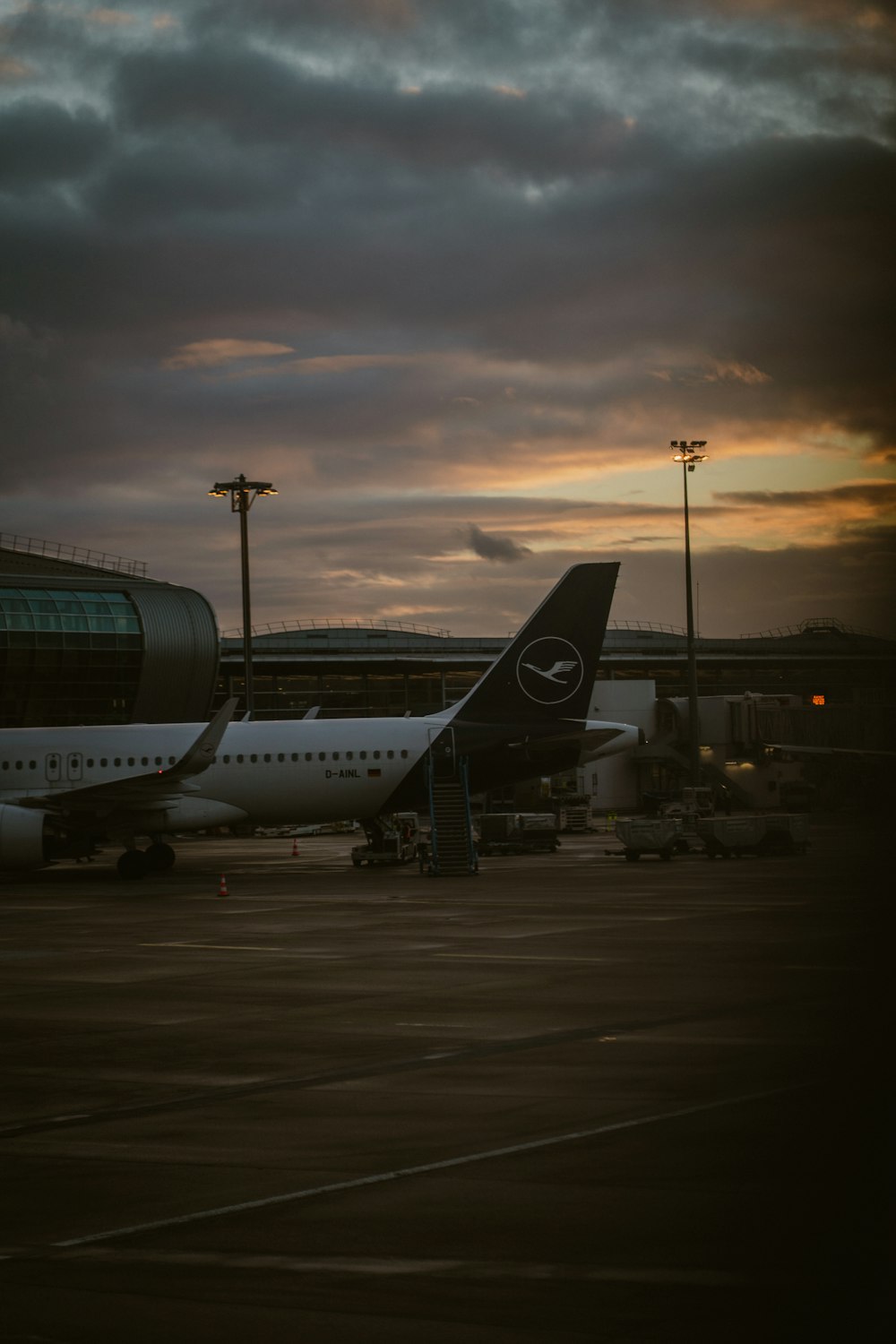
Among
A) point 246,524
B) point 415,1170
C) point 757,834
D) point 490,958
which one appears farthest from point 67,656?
point 415,1170

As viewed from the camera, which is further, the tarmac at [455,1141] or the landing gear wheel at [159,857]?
the landing gear wheel at [159,857]

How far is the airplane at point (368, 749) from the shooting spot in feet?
140

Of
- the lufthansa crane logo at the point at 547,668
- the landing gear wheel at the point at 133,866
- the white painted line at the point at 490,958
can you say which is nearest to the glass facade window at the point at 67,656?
the landing gear wheel at the point at 133,866

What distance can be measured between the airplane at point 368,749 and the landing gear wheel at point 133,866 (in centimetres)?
107

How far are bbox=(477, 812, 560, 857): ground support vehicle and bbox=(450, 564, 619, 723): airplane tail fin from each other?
20.1 ft

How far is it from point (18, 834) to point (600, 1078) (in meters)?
29.3

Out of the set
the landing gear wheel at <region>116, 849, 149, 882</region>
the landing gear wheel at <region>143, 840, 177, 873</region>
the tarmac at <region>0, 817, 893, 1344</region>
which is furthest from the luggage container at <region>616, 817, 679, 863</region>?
the tarmac at <region>0, 817, 893, 1344</region>

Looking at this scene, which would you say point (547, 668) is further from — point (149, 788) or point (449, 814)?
point (149, 788)

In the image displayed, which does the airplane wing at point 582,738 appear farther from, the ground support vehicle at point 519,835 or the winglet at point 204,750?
the winglet at point 204,750

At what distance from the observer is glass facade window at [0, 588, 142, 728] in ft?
249

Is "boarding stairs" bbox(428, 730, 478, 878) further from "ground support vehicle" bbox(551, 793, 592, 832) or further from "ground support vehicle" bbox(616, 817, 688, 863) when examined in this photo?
"ground support vehicle" bbox(551, 793, 592, 832)

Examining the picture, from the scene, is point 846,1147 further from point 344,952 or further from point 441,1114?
point 344,952

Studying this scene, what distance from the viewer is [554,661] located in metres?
44.1

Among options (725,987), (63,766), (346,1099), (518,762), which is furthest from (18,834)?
(346,1099)
